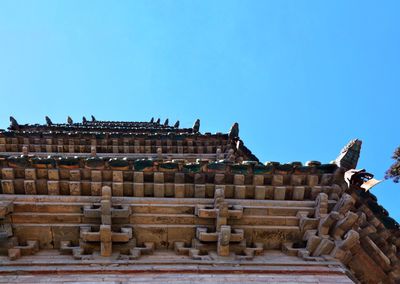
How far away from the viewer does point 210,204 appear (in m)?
9.84

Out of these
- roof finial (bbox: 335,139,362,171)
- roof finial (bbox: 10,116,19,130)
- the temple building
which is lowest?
the temple building

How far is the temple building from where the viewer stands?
27.0ft

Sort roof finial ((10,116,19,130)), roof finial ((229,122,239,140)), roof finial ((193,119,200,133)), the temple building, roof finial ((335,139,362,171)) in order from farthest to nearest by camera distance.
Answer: roof finial ((193,119,200,133)), roof finial ((10,116,19,130)), roof finial ((229,122,239,140)), roof finial ((335,139,362,171)), the temple building

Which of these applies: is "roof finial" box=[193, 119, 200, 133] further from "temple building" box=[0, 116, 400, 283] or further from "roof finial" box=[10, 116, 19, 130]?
"temple building" box=[0, 116, 400, 283]

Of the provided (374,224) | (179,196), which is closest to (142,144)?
(179,196)

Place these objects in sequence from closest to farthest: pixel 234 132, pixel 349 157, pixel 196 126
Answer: pixel 349 157 → pixel 234 132 → pixel 196 126

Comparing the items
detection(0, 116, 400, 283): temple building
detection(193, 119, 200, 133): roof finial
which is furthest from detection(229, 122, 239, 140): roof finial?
detection(0, 116, 400, 283): temple building

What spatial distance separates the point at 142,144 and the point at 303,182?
13599 mm

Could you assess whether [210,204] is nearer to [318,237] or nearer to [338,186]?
[318,237]

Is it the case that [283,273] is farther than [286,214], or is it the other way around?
[286,214]

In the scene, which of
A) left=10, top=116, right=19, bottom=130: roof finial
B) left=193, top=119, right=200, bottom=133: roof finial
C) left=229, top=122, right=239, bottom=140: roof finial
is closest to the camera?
left=229, top=122, right=239, bottom=140: roof finial

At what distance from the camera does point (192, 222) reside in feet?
31.0

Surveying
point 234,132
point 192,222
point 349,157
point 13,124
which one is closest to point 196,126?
point 234,132

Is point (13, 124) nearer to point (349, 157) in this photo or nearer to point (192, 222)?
point (192, 222)
